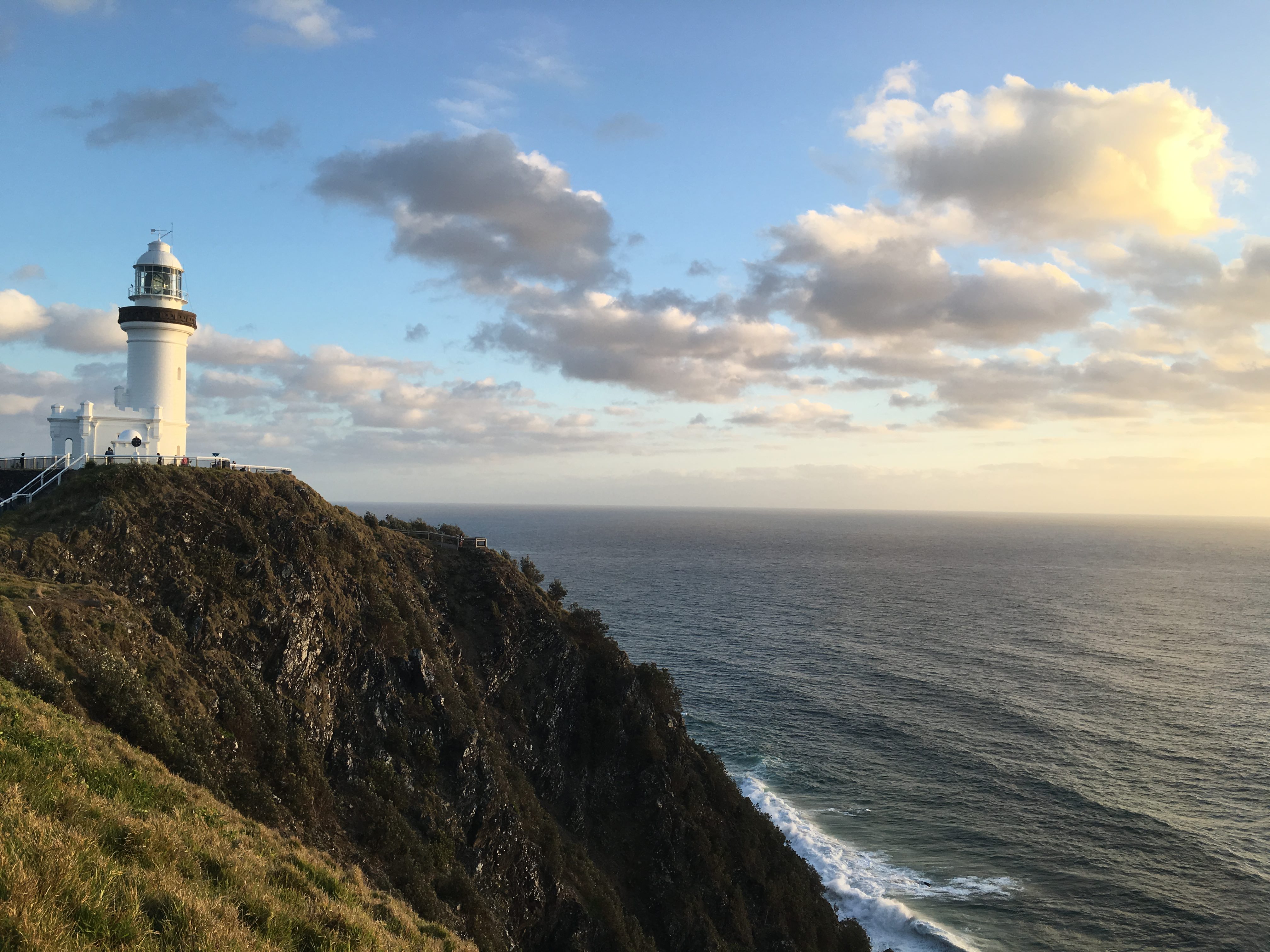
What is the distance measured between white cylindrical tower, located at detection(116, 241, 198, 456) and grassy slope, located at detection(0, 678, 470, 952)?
1336 inches

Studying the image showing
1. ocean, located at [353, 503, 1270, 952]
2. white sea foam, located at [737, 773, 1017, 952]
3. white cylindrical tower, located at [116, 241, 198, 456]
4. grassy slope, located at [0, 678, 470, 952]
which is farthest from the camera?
white cylindrical tower, located at [116, 241, 198, 456]

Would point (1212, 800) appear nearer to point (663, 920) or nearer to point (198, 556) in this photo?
point (663, 920)

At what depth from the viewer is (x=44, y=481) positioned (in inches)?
1529

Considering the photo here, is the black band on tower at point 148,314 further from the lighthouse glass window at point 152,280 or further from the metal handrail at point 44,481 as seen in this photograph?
the metal handrail at point 44,481

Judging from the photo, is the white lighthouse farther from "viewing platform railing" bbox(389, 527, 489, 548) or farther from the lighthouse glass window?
"viewing platform railing" bbox(389, 527, 489, 548)

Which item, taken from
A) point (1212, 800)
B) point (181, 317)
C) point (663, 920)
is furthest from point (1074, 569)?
point (181, 317)

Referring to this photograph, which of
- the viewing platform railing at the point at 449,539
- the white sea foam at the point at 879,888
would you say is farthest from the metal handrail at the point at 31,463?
the white sea foam at the point at 879,888

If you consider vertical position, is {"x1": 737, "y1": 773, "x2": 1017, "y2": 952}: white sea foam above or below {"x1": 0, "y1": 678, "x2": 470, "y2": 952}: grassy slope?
below

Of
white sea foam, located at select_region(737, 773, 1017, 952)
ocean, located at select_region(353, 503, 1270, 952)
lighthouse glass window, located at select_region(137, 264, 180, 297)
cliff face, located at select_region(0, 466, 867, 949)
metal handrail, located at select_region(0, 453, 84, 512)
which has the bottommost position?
white sea foam, located at select_region(737, 773, 1017, 952)

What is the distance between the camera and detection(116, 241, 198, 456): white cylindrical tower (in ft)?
156

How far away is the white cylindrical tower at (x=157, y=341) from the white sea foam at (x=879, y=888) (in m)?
48.5

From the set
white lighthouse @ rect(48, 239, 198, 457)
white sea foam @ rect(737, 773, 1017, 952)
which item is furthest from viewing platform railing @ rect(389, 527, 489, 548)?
white sea foam @ rect(737, 773, 1017, 952)

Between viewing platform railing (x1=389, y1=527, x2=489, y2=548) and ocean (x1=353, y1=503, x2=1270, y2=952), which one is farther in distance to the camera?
viewing platform railing (x1=389, y1=527, x2=489, y2=548)

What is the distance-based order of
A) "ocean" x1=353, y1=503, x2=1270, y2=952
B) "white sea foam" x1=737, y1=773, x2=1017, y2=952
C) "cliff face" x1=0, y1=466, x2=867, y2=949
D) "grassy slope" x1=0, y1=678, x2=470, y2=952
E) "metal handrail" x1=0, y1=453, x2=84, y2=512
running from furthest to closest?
"ocean" x1=353, y1=503, x2=1270, y2=952
"white sea foam" x1=737, y1=773, x2=1017, y2=952
"metal handrail" x1=0, y1=453, x2=84, y2=512
"cliff face" x1=0, y1=466, x2=867, y2=949
"grassy slope" x1=0, y1=678, x2=470, y2=952
